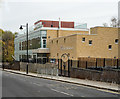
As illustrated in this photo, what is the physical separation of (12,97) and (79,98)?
155 inches

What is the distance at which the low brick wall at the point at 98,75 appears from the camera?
19531mm

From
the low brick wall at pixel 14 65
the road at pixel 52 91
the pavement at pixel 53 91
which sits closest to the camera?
the pavement at pixel 53 91

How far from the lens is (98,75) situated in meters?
22.1

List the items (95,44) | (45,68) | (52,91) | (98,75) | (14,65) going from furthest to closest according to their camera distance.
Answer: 1. (14,65)
2. (95,44)
3. (45,68)
4. (98,75)
5. (52,91)

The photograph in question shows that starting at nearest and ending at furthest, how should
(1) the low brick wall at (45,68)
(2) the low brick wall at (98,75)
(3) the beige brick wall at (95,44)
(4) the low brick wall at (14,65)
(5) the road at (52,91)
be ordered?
(5) the road at (52,91)
(2) the low brick wall at (98,75)
(1) the low brick wall at (45,68)
(3) the beige brick wall at (95,44)
(4) the low brick wall at (14,65)

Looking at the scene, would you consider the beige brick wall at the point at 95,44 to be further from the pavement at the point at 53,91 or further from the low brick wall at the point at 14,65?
the pavement at the point at 53,91

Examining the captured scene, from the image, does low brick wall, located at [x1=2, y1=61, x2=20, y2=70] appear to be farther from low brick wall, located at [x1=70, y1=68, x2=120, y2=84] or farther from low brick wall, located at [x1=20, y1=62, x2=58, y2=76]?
low brick wall, located at [x1=70, y1=68, x2=120, y2=84]

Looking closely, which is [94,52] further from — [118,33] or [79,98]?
[79,98]

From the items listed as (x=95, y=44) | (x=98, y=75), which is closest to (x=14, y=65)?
(x=95, y=44)

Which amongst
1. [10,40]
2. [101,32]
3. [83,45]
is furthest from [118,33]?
[10,40]

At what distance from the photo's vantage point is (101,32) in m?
41.8

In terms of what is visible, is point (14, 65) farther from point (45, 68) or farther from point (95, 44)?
point (95, 44)

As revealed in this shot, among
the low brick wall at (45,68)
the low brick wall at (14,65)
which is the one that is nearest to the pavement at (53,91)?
the low brick wall at (45,68)

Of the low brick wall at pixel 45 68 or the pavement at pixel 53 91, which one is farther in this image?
the low brick wall at pixel 45 68
